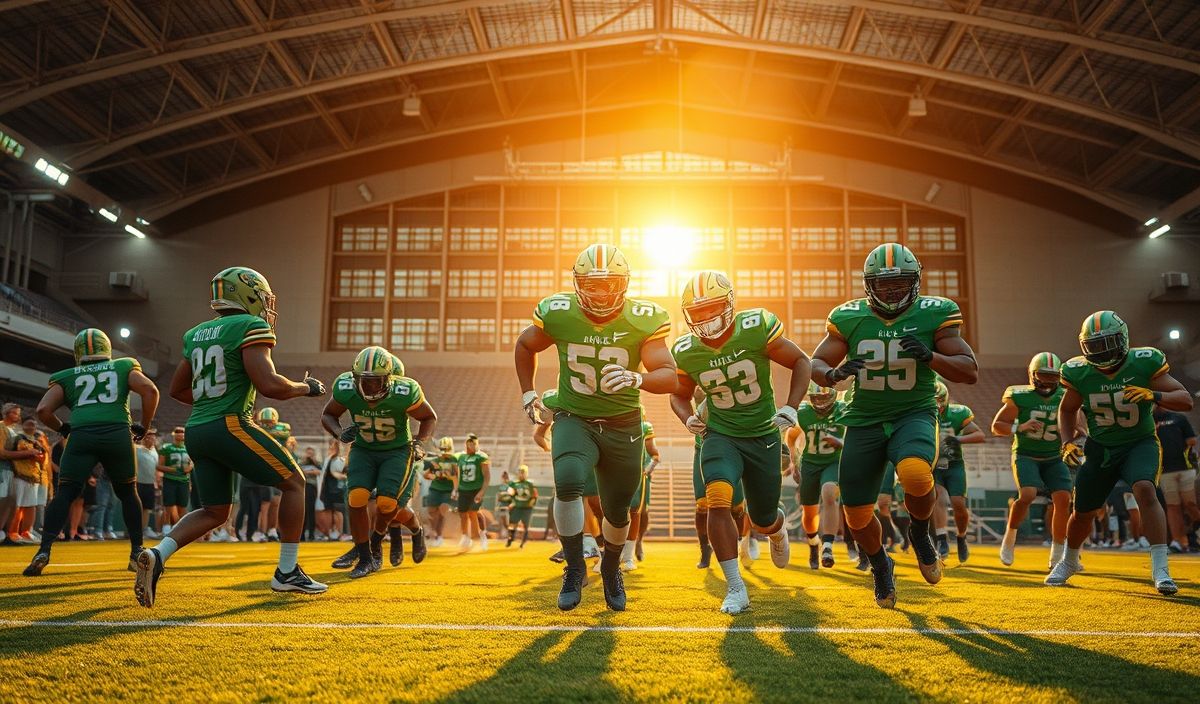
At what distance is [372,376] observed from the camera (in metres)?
9.17

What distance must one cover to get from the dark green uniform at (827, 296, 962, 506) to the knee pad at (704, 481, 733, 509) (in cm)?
81

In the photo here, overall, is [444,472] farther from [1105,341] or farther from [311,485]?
[1105,341]

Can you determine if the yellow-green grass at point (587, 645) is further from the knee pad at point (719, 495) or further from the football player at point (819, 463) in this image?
the football player at point (819, 463)

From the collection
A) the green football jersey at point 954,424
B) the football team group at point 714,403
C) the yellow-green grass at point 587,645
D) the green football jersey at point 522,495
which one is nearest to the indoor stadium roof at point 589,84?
the green football jersey at point 522,495

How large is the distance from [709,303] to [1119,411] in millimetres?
3991

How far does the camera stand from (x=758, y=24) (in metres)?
31.3

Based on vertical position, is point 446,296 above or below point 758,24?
below

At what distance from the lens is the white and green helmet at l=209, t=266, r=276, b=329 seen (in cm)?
640

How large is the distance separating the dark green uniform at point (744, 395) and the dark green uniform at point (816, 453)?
4.49 m

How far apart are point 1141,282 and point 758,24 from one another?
2388 centimetres

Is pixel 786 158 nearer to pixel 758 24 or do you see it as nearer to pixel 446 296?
pixel 758 24

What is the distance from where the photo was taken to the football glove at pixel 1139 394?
7656 mm

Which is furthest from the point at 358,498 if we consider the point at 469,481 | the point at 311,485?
the point at 311,485

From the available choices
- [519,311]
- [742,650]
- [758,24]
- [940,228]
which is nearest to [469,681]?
[742,650]
